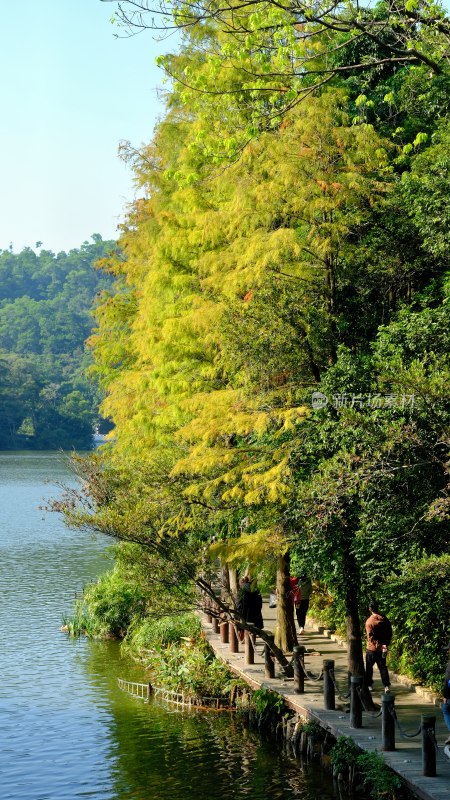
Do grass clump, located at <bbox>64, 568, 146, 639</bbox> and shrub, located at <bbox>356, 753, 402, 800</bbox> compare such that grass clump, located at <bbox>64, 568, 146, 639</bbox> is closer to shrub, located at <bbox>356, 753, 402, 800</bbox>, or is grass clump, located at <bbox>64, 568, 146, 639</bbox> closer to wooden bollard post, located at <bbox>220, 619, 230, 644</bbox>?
wooden bollard post, located at <bbox>220, 619, 230, 644</bbox>

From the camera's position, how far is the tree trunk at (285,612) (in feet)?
63.7

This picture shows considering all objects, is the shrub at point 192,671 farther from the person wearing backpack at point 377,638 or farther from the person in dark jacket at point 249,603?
the person wearing backpack at point 377,638

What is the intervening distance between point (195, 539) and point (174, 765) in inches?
155

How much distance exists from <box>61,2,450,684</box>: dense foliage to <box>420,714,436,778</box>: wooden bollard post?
1.69m

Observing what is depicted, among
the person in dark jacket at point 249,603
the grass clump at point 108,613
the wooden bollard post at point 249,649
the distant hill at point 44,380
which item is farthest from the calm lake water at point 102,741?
the distant hill at point 44,380

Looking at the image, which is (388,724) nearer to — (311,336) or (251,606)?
(311,336)

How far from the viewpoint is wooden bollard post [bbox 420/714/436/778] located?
485 inches

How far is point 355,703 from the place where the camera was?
572 inches

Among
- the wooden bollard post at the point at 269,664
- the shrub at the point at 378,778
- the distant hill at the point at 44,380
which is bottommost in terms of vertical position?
the shrub at the point at 378,778

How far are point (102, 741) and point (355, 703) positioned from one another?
5092mm

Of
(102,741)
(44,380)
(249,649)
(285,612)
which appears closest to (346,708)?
(249,649)

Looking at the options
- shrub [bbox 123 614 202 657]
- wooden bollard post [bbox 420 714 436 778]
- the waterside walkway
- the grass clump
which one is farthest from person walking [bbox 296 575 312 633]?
wooden bollard post [bbox 420 714 436 778]

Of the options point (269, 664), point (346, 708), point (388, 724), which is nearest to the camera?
point (388, 724)

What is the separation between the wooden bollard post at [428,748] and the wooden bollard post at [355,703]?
2173mm
